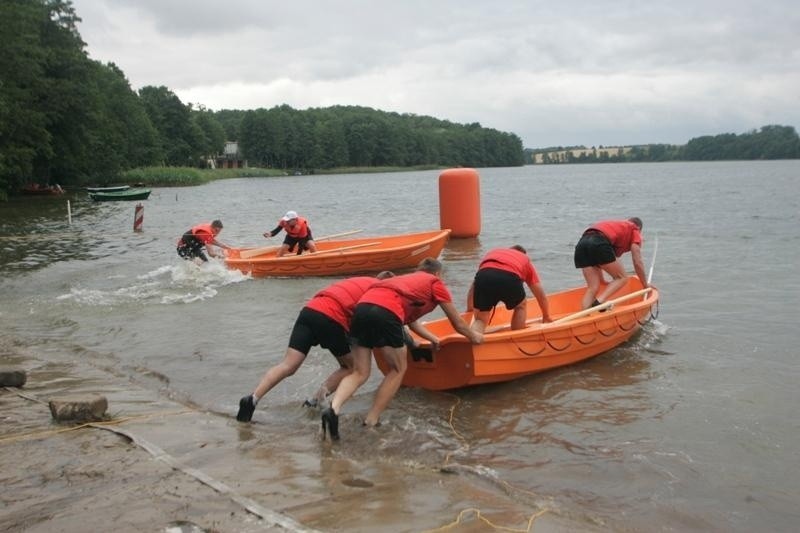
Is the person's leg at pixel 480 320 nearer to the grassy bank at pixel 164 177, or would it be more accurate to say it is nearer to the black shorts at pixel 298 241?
the black shorts at pixel 298 241

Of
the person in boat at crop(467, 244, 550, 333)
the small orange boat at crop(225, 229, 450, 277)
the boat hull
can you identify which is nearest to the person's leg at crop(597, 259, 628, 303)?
the person in boat at crop(467, 244, 550, 333)

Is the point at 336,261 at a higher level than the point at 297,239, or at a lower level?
lower

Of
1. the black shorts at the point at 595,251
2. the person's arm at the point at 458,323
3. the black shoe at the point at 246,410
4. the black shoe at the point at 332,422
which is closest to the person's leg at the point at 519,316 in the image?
the person's arm at the point at 458,323

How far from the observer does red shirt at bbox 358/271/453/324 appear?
6184 mm

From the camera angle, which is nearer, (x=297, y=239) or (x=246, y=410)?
(x=246, y=410)

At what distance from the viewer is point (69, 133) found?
5325 cm

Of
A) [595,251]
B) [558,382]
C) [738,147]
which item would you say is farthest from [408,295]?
[738,147]

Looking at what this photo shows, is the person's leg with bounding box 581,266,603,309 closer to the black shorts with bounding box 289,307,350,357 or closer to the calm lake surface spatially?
the calm lake surface

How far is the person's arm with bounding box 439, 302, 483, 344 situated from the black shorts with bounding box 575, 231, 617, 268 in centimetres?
373

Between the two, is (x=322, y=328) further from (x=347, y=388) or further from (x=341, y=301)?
(x=347, y=388)

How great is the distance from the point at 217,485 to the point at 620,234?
7536 mm

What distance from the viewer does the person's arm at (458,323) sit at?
6578 mm

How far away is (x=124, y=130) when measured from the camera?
76.5 meters

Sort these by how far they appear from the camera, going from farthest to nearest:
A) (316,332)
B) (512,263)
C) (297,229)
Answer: (297,229)
(512,263)
(316,332)
